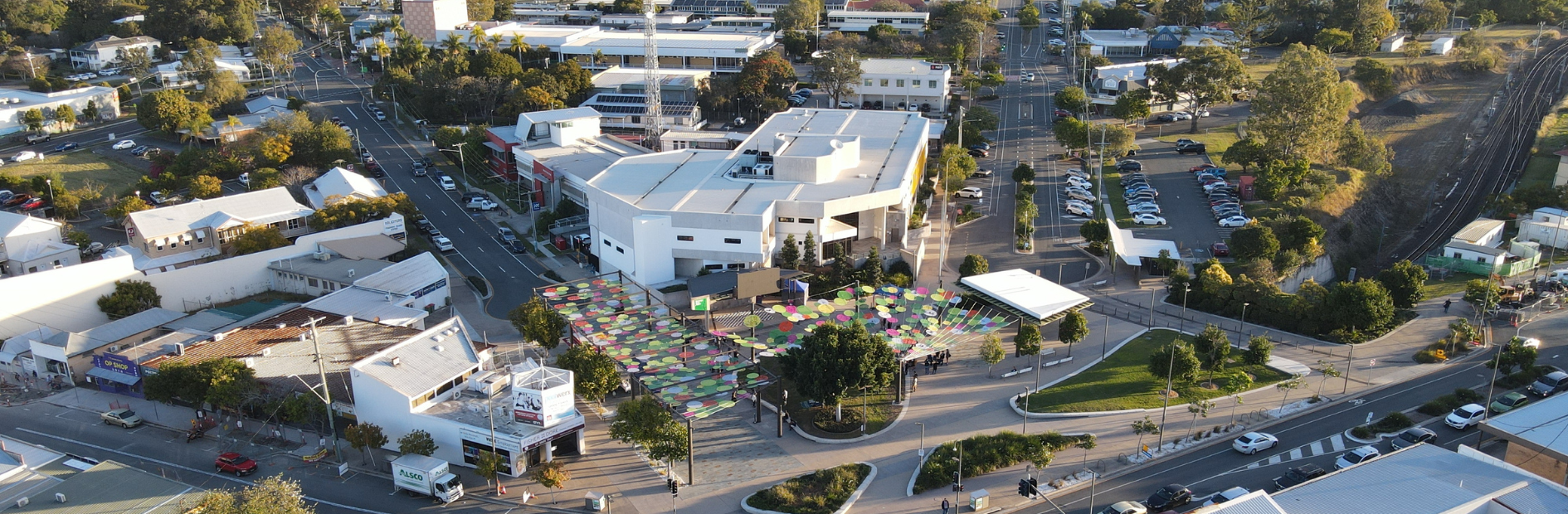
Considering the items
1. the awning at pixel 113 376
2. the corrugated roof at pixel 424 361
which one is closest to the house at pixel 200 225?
the awning at pixel 113 376

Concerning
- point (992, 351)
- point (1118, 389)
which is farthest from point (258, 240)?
point (1118, 389)

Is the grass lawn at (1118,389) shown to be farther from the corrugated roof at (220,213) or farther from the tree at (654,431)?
the corrugated roof at (220,213)

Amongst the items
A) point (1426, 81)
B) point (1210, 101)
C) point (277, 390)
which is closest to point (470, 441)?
point (277, 390)

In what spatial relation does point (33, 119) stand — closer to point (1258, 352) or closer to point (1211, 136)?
point (1258, 352)

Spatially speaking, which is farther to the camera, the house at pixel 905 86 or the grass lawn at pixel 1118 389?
the house at pixel 905 86

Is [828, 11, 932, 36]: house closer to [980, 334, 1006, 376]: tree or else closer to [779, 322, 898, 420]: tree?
[980, 334, 1006, 376]: tree

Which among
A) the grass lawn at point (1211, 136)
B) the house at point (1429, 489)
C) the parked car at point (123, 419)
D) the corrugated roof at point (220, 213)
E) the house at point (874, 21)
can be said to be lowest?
the parked car at point (123, 419)
